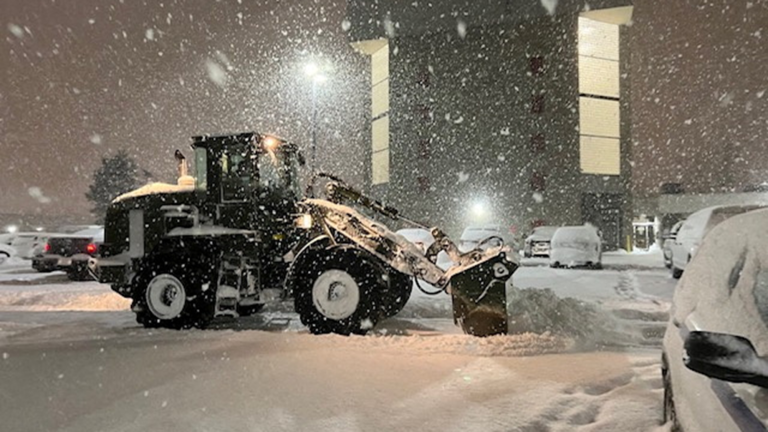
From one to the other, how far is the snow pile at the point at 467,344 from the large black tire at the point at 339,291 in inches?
14.8

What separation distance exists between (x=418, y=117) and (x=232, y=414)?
3435cm

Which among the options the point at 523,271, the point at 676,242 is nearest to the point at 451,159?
the point at 523,271

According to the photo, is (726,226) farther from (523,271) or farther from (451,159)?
(451,159)

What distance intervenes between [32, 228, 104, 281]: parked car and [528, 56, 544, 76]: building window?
84.8ft

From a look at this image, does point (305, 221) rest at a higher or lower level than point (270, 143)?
lower

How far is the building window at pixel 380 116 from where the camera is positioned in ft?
131

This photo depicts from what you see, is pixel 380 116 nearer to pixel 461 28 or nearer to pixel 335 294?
pixel 461 28

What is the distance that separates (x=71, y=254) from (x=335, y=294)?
13.4 metres

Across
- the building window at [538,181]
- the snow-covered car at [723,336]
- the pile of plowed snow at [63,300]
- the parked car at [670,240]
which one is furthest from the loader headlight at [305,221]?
the building window at [538,181]

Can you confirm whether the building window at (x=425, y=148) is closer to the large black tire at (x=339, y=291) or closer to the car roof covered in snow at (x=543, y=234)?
the car roof covered in snow at (x=543, y=234)

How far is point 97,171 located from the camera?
64375 mm

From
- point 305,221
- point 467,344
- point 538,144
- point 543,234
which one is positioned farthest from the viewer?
point 538,144

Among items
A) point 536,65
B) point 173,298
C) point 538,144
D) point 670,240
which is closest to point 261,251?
point 173,298

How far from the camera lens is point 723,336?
234 centimetres
